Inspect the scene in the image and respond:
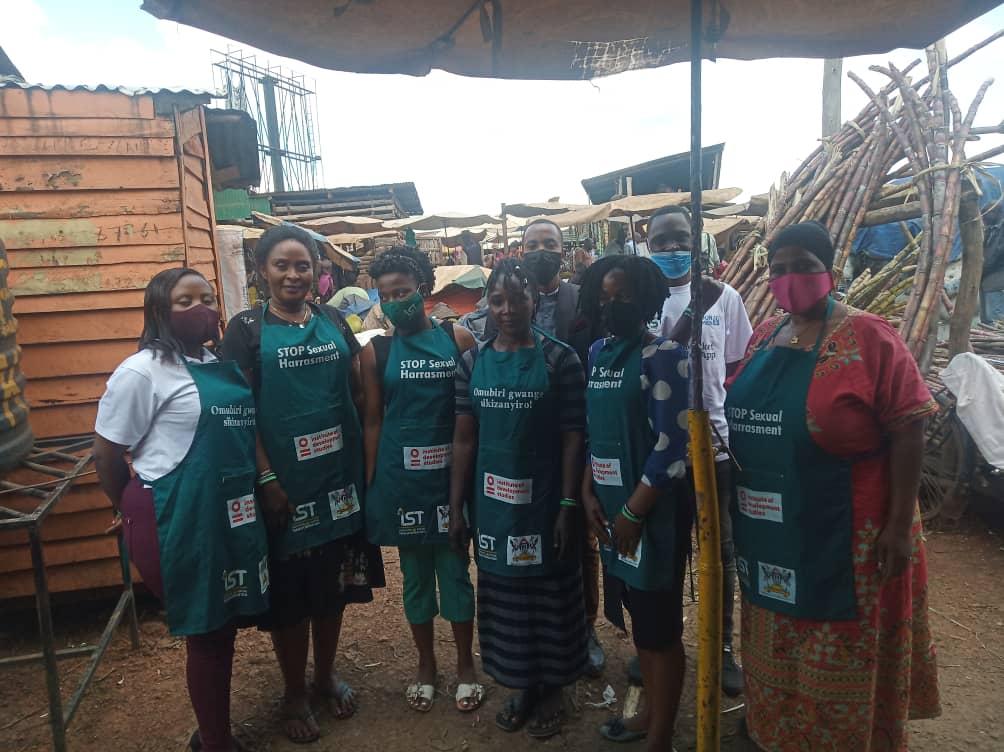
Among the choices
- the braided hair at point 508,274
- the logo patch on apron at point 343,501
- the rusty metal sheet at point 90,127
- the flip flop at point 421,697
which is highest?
the rusty metal sheet at point 90,127

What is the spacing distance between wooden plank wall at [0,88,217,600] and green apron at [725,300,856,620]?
142 inches

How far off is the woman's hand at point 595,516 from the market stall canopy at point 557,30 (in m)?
1.57

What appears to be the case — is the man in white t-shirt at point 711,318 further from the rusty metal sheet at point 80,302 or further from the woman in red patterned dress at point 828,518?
the rusty metal sheet at point 80,302

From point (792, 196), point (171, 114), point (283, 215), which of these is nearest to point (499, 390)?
point (171, 114)

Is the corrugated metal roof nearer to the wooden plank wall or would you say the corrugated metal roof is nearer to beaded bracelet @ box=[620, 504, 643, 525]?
the wooden plank wall

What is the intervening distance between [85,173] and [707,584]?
13.9 feet

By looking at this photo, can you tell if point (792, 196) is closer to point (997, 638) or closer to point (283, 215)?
point (997, 638)

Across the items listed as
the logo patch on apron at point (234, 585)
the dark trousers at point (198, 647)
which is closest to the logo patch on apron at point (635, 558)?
the logo patch on apron at point (234, 585)

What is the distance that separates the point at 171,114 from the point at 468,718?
3.97 meters

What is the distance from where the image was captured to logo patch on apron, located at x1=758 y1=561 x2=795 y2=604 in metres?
2.00

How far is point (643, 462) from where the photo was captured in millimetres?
2232

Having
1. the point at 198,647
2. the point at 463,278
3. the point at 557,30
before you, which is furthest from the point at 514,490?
the point at 463,278

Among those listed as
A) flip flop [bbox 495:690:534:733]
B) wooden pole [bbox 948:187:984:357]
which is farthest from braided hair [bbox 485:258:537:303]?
wooden pole [bbox 948:187:984:357]

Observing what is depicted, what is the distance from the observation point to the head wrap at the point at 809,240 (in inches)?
79.9
